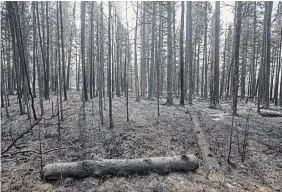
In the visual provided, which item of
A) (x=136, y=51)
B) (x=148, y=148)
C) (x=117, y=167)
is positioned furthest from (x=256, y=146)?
(x=136, y=51)

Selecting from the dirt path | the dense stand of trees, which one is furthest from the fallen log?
the dense stand of trees

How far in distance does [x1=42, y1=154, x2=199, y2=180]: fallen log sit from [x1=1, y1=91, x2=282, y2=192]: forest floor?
0.48 ft

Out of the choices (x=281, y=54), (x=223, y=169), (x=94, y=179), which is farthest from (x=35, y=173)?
(x=281, y=54)

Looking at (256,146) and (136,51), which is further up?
(136,51)

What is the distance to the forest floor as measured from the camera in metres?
5.93

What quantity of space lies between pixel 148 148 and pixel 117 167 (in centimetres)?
175

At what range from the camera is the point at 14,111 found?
1527cm

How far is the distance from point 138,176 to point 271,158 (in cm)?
401

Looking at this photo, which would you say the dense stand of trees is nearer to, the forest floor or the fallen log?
the forest floor

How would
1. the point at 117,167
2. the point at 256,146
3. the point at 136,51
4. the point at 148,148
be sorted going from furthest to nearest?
the point at 136,51 < the point at 256,146 < the point at 148,148 < the point at 117,167

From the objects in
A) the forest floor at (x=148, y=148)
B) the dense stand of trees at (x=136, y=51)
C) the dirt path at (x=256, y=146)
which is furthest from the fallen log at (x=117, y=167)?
the dense stand of trees at (x=136, y=51)

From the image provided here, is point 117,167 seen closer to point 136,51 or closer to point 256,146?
point 256,146

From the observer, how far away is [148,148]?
7914 millimetres

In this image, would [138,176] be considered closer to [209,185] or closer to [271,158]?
[209,185]
